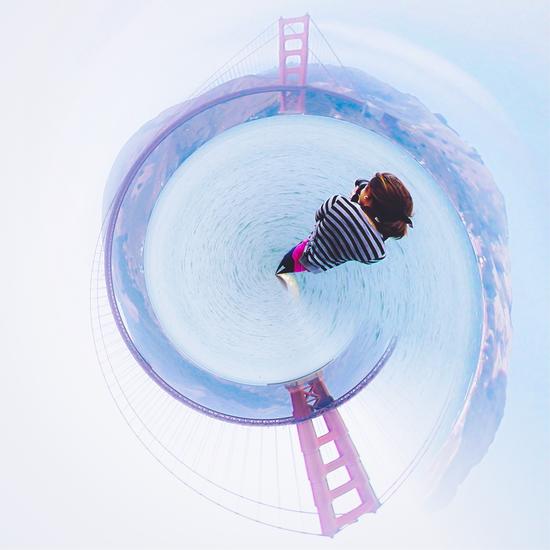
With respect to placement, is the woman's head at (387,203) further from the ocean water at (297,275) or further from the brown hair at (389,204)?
the ocean water at (297,275)

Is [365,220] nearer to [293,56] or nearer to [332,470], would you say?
[293,56]

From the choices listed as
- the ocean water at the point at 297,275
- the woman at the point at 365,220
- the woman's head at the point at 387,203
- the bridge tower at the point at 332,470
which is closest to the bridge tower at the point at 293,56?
the ocean water at the point at 297,275

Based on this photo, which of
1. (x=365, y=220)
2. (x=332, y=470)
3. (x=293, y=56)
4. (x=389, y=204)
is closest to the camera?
(x=389, y=204)

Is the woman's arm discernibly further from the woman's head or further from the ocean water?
the ocean water

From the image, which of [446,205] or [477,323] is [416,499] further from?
[446,205]

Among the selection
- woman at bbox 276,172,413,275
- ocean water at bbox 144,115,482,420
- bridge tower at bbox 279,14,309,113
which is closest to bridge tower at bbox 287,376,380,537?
ocean water at bbox 144,115,482,420

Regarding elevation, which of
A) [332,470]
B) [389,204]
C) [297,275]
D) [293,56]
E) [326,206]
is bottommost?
[332,470]

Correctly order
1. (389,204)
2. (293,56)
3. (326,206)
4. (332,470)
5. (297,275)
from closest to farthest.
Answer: (389,204), (326,206), (293,56), (332,470), (297,275)

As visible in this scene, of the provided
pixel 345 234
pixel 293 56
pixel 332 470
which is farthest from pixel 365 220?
pixel 332 470
